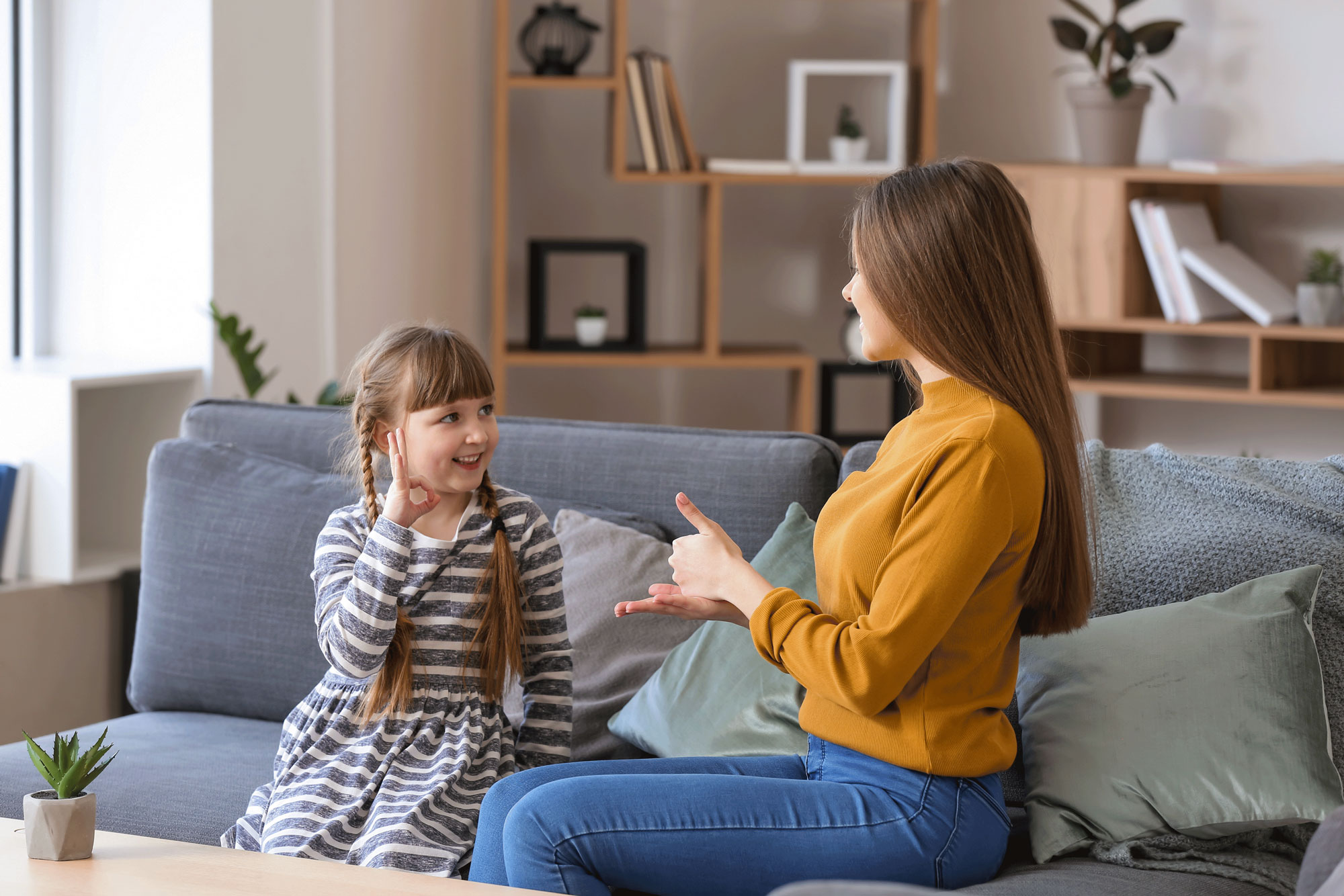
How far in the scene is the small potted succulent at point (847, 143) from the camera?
3.54m

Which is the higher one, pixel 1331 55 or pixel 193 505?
pixel 1331 55

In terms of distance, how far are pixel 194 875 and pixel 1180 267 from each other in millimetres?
2682

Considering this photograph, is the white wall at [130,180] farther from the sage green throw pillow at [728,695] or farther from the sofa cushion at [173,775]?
the sage green throw pillow at [728,695]

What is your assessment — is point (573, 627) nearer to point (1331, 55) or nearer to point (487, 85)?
point (487, 85)

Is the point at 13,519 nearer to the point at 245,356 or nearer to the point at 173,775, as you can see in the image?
the point at 245,356

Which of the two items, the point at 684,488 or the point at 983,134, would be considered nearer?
the point at 684,488

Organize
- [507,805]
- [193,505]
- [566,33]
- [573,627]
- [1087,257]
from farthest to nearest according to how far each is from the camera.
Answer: [566,33] → [1087,257] → [193,505] → [573,627] → [507,805]

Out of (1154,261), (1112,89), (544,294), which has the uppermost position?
(1112,89)

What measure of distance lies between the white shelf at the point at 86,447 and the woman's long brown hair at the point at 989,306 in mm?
1853

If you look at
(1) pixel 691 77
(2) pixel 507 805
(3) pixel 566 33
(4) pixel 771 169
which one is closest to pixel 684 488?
(2) pixel 507 805

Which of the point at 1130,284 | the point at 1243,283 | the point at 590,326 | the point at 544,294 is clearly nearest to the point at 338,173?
the point at 544,294

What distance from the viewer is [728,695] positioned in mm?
1636

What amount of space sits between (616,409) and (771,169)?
0.88 meters

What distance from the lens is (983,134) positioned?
A: 12.6 feet
